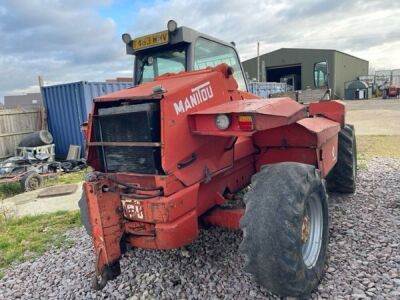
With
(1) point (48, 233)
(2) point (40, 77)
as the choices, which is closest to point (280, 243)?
(1) point (48, 233)

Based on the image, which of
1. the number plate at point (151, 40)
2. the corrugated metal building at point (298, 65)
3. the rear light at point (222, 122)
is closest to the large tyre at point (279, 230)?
the rear light at point (222, 122)

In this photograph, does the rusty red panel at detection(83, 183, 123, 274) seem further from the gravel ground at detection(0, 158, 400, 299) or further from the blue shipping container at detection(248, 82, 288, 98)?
the blue shipping container at detection(248, 82, 288, 98)

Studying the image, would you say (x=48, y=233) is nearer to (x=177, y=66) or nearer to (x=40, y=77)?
(x=177, y=66)

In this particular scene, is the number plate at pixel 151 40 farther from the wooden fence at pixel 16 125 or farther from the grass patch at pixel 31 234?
the wooden fence at pixel 16 125

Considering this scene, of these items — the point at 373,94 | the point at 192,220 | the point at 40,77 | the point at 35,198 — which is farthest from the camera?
the point at 373,94

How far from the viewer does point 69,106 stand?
38.5 feet

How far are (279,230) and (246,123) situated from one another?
0.85m

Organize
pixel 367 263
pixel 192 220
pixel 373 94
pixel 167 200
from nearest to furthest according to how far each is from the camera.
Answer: pixel 167 200 → pixel 192 220 → pixel 367 263 → pixel 373 94

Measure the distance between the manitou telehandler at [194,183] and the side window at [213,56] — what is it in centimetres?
43

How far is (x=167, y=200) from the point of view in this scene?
277 centimetres

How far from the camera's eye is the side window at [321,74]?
260 inches

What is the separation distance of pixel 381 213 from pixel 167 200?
334cm

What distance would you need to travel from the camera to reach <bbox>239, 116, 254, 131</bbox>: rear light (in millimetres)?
2705

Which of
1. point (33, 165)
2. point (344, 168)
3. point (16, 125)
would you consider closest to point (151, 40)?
point (344, 168)
